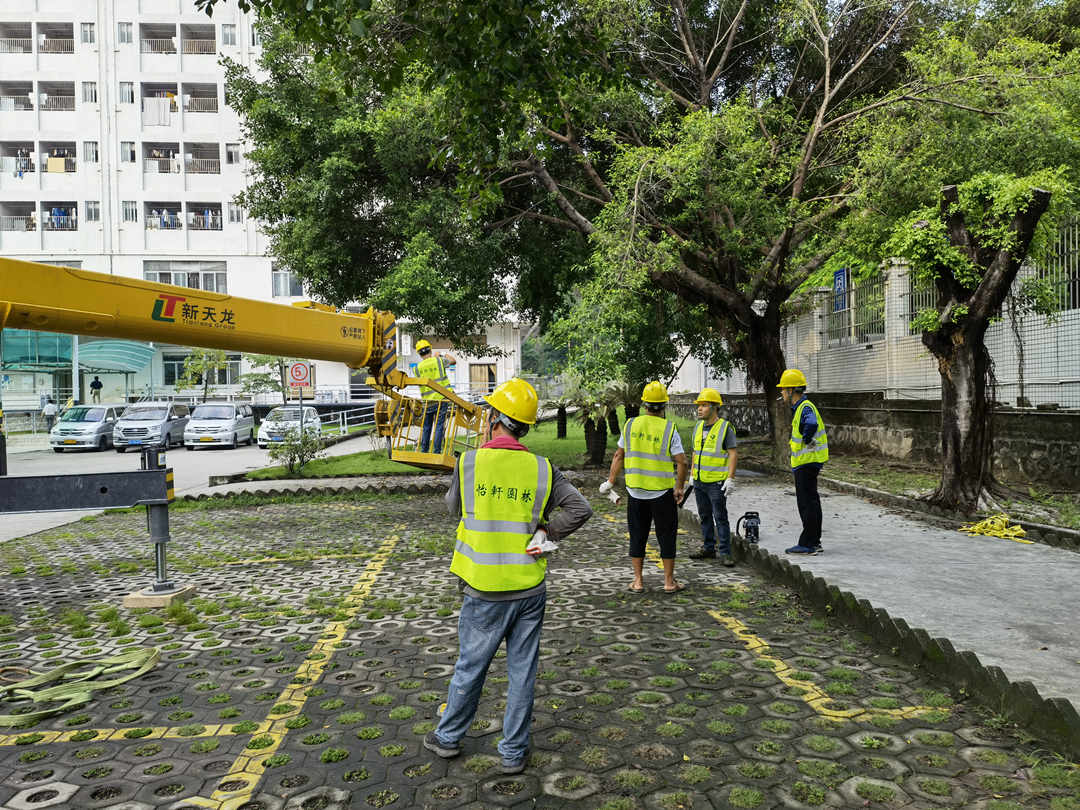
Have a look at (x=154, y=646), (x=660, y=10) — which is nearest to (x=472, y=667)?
(x=154, y=646)

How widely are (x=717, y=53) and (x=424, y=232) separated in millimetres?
8428

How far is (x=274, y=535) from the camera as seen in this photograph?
10.9 m

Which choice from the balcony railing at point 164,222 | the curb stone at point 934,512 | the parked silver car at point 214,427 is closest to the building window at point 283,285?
the balcony railing at point 164,222

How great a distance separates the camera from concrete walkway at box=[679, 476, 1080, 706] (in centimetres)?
507

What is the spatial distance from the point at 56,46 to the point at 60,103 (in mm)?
3119

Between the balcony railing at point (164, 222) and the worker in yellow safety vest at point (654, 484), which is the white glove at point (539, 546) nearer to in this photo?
the worker in yellow safety vest at point (654, 484)

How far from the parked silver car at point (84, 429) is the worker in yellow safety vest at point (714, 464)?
24347mm

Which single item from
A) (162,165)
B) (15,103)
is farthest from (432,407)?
(15,103)

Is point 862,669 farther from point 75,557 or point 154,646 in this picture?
point 75,557

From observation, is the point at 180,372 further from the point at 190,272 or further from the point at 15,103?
the point at 15,103

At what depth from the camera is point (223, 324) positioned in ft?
28.3

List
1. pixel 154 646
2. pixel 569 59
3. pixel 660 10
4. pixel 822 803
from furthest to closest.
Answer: pixel 660 10 < pixel 569 59 < pixel 154 646 < pixel 822 803

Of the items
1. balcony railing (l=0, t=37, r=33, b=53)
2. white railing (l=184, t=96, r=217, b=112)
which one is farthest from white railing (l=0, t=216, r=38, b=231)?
white railing (l=184, t=96, r=217, b=112)

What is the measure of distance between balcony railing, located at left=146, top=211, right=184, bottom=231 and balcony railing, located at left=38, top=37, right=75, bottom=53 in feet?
33.2
